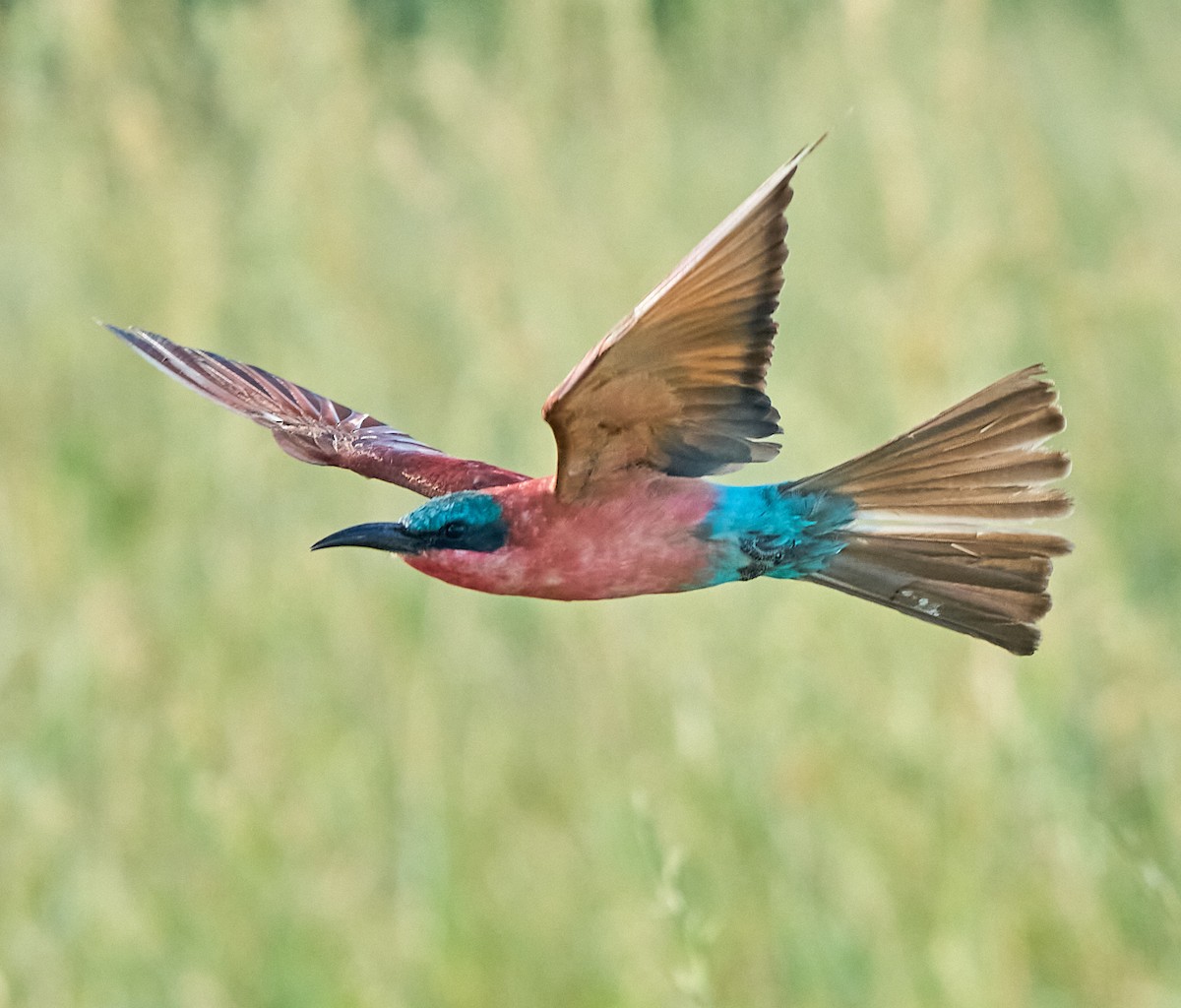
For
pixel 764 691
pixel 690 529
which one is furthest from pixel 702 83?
pixel 690 529

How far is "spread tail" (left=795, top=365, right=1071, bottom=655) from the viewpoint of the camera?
46.1 inches

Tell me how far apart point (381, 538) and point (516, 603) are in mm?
2010

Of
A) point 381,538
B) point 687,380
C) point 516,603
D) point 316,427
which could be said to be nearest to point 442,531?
point 381,538

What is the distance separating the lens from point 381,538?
3.38 feet

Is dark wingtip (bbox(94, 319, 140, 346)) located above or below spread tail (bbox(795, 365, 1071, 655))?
above

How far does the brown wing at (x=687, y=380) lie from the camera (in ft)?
3.17

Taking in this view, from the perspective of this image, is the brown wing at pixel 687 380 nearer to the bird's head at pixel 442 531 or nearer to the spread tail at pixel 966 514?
the bird's head at pixel 442 531

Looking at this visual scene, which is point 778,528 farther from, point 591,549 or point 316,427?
point 316,427

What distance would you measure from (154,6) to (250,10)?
23 cm

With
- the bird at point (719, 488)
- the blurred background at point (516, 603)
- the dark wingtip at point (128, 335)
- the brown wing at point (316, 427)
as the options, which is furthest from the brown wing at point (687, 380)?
the blurred background at point (516, 603)

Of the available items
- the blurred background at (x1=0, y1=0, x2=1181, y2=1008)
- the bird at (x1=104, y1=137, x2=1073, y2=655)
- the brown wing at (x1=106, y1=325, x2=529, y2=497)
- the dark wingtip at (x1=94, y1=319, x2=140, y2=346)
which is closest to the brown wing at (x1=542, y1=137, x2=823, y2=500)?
the bird at (x1=104, y1=137, x2=1073, y2=655)

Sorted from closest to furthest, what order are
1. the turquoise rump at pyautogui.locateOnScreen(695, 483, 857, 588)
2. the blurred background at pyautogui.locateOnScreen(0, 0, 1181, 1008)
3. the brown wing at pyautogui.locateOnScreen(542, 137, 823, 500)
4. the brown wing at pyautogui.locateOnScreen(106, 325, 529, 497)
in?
1. the brown wing at pyautogui.locateOnScreen(542, 137, 823, 500)
2. the turquoise rump at pyautogui.locateOnScreen(695, 483, 857, 588)
3. the brown wing at pyautogui.locateOnScreen(106, 325, 529, 497)
4. the blurred background at pyautogui.locateOnScreen(0, 0, 1181, 1008)

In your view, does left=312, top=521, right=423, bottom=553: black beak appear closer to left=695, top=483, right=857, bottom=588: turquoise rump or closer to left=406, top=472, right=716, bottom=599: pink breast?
left=406, top=472, right=716, bottom=599: pink breast

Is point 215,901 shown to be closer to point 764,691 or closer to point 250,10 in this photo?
point 764,691
